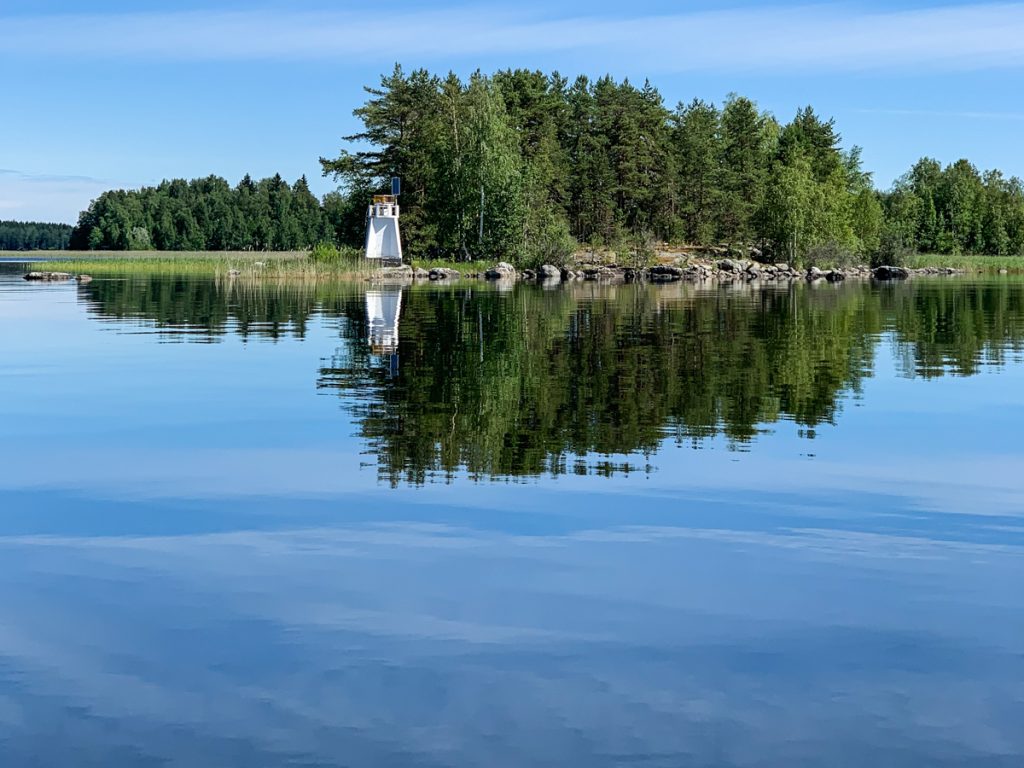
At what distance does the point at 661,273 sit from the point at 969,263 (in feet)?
263

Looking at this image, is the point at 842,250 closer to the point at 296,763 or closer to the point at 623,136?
the point at 623,136

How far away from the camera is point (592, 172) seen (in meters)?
141

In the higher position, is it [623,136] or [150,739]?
[623,136]

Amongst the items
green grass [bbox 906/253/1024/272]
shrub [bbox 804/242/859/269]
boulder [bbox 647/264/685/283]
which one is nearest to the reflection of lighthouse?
boulder [bbox 647/264/685/283]

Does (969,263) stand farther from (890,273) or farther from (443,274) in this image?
(443,274)

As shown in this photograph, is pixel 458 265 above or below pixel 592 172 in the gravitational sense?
below

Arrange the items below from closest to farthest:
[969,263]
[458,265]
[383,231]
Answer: [383,231], [458,265], [969,263]

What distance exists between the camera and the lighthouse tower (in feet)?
370

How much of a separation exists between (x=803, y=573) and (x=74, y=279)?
335 feet

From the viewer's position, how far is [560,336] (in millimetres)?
38000

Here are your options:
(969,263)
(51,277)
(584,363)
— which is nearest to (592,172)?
(51,277)

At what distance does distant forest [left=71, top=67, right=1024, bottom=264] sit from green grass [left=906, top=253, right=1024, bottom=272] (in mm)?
6670

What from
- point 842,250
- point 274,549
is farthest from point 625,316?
point 842,250

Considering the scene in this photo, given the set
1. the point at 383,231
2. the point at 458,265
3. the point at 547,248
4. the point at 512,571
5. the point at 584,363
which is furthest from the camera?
the point at 547,248
